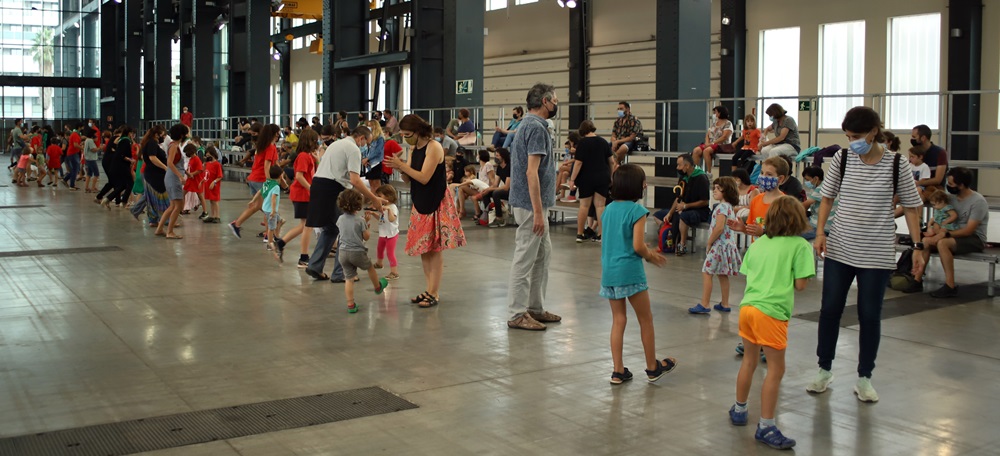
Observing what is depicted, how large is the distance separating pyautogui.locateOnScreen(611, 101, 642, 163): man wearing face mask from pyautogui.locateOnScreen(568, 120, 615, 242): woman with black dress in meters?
2.85

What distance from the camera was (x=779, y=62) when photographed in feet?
85.9

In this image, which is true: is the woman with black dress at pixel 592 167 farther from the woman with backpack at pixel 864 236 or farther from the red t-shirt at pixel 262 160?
the woman with backpack at pixel 864 236

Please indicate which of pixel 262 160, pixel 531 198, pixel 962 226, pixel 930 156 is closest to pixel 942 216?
pixel 962 226

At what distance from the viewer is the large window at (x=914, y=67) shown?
73.6ft

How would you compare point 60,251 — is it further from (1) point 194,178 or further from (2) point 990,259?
(2) point 990,259

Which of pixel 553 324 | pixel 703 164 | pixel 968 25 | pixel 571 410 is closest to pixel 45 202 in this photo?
pixel 703 164

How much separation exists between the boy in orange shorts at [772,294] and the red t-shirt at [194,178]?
40.2ft

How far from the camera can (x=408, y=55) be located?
76.0 ft

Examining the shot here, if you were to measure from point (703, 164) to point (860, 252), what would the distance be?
935cm

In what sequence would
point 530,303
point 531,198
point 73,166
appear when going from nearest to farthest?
point 531,198 < point 530,303 < point 73,166

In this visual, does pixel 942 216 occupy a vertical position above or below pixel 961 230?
above

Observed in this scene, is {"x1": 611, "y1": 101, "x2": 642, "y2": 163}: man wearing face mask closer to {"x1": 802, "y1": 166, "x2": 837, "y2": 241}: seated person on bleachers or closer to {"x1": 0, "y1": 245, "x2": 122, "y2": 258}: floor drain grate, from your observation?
{"x1": 802, "y1": 166, "x2": 837, "y2": 241}: seated person on bleachers

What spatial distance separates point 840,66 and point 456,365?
20906 millimetres

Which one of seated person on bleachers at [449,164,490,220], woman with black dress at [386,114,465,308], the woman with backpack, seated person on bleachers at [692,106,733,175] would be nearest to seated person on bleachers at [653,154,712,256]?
seated person on bleachers at [692,106,733,175]
